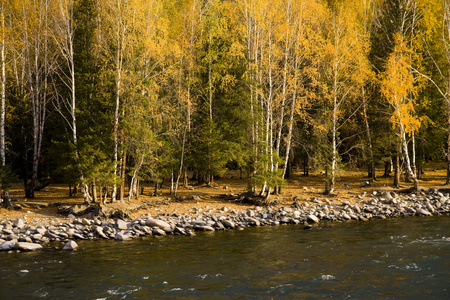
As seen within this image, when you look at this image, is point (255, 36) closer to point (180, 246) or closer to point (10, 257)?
point (180, 246)

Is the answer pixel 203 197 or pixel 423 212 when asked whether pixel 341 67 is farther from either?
pixel 203 197

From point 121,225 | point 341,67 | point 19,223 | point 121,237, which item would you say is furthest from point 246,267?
point 341,67

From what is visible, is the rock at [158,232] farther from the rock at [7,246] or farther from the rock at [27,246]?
the rock at [7,246]

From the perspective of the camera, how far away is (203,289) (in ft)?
29.8

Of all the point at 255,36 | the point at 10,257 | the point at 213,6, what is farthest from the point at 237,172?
the point at 10,257

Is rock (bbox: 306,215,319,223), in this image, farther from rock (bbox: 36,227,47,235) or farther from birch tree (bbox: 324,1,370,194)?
rock (bbox: 36,227,47,235)

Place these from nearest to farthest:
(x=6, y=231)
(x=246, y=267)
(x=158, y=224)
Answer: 1. (x=246, y=267)
2. (x=6, y=231)
3. (x=158, y=224)

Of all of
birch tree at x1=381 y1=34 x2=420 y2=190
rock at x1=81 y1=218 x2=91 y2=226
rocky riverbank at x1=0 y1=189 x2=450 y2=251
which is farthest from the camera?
birch tree at x1=381 y1=34 x2=420 y2=190

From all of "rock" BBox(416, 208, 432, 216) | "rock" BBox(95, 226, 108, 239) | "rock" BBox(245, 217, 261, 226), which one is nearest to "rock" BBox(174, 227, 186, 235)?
"rock" BBox(95, 226, 108, 239)

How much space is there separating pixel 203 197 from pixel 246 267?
12.1 m

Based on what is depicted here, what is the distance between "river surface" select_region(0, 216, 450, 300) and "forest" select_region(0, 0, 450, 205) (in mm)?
6410

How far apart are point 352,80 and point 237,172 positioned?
15986 mm

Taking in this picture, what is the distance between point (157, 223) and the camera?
643 inches

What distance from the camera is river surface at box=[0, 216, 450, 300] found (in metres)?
8.87
